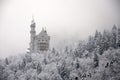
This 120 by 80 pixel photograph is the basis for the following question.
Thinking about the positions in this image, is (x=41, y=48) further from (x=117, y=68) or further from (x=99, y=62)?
(x=117, y=68)

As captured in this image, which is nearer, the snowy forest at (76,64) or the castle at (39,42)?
the snowy forest at (76,64)

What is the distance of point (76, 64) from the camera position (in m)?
147

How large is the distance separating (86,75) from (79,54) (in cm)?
2268

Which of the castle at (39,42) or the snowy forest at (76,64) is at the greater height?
the castle at (39,42)

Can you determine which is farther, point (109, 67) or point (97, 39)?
point (97, 39)

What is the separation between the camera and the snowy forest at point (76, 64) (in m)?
138

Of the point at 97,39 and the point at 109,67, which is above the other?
the point at 97,39

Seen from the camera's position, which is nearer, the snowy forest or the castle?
the snowy forest

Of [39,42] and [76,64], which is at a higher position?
[39,42]

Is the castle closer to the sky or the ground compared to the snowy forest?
closer to the sky

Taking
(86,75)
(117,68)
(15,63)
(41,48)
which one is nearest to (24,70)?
(15,63)

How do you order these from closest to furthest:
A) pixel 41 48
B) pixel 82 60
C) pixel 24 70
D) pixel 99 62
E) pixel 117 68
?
pixel 117 68
pixel 99 62
pixel 82 60
pixel 24 70
pixel 41 48

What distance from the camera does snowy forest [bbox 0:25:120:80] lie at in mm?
137500

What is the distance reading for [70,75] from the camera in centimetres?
14412
